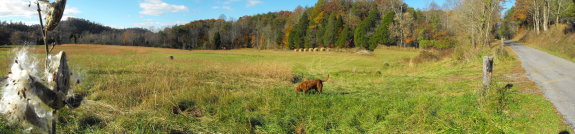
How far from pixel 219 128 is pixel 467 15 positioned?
23.6 meters

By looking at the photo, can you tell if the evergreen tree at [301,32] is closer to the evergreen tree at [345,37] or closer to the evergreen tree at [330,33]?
the evergreen tree at [330,33]

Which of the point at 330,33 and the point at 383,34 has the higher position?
the point at 330,33

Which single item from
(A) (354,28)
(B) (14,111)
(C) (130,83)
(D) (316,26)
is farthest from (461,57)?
(D) (316,26)

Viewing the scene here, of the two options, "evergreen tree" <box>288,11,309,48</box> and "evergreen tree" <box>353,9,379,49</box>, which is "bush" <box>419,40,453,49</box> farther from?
"evergreen tree" <box>288,11,309,48</box>

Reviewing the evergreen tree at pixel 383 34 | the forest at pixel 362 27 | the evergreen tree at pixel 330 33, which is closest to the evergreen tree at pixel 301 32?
the forest at pixel 362 27

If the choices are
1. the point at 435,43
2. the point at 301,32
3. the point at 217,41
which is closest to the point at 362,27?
the point at 435,43

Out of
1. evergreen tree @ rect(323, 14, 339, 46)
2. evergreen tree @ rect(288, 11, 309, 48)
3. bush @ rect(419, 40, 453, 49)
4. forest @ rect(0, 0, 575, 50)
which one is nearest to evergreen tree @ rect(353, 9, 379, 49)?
forest @ rect(0, 0, 575, 50)

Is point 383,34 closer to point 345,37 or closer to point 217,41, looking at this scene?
point 345,37

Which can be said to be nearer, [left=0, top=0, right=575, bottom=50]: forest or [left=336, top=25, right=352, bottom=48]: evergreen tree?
[left=0, top=0, right=575, bottom=50]: forest

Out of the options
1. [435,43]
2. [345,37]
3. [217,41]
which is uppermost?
[217,41]

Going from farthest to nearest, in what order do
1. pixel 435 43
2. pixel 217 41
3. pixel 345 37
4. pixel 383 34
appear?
pixel 217 41 → pixel 345 37 → pixel 383 34 → pixel 435 43

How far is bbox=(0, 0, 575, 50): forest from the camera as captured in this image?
1038 inches

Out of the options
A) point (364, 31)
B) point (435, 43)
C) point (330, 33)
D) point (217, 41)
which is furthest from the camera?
point (217, 41)

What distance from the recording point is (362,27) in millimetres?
46250
